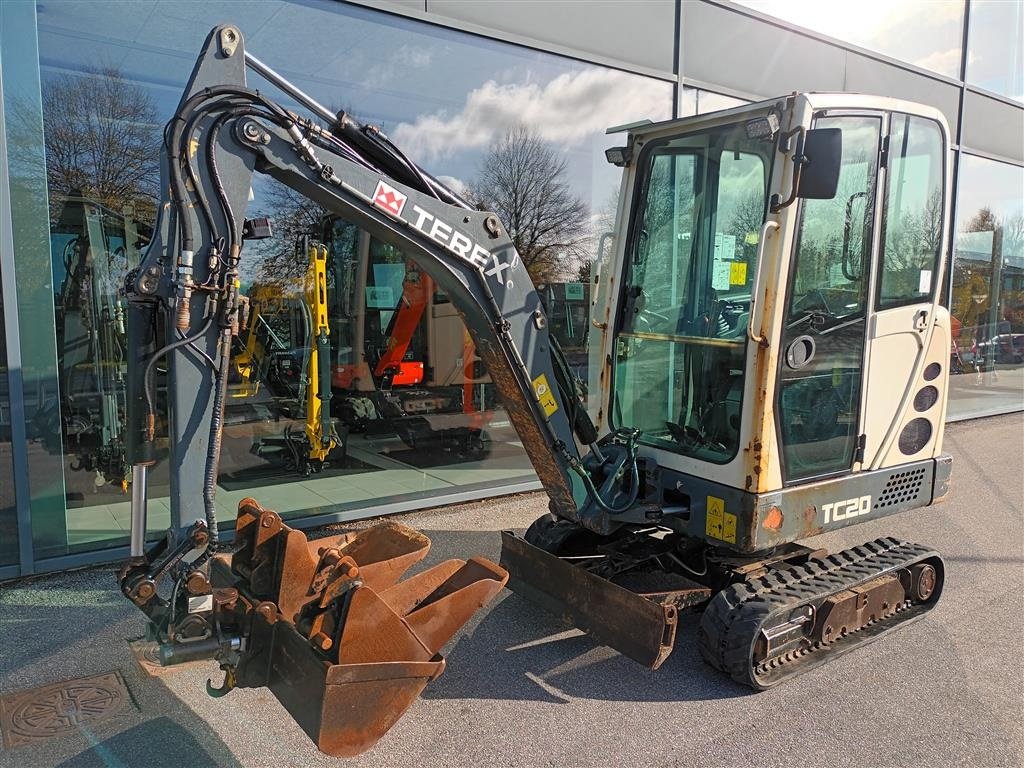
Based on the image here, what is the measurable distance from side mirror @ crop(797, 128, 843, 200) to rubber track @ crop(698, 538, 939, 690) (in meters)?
1.95

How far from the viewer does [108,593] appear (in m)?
4.77

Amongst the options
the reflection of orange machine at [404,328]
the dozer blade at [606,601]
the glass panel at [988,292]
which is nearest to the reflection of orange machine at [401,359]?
the reflection of orange machine at [404,328]

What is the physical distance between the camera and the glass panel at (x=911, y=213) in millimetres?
4066

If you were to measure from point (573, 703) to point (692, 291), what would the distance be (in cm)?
220

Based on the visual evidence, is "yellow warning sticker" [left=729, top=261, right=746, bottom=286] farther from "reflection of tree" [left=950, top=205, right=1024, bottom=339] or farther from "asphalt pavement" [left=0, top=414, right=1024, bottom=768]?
"reflection of tree" [left=950, top=205, right=1024, bottom=339]

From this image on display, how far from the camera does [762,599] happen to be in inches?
150

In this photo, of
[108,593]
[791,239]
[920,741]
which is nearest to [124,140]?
[108,593]

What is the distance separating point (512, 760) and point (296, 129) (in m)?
2.62

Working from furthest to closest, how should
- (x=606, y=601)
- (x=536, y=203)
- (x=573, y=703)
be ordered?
(x=536, y=203)
(x=606, y=601)
(x=573, y=703)

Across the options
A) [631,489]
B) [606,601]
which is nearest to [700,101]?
[631,489]

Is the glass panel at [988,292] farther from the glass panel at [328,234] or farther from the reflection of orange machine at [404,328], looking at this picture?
the reflection of orange machine at [404,328]

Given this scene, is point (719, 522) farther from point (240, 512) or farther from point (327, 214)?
point (327, 214)

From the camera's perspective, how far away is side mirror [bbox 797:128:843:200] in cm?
336

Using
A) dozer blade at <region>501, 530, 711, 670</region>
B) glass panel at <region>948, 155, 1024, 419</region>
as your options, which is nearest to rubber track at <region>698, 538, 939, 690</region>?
dozer blade at <region>501, 530, 711, 670</region>
